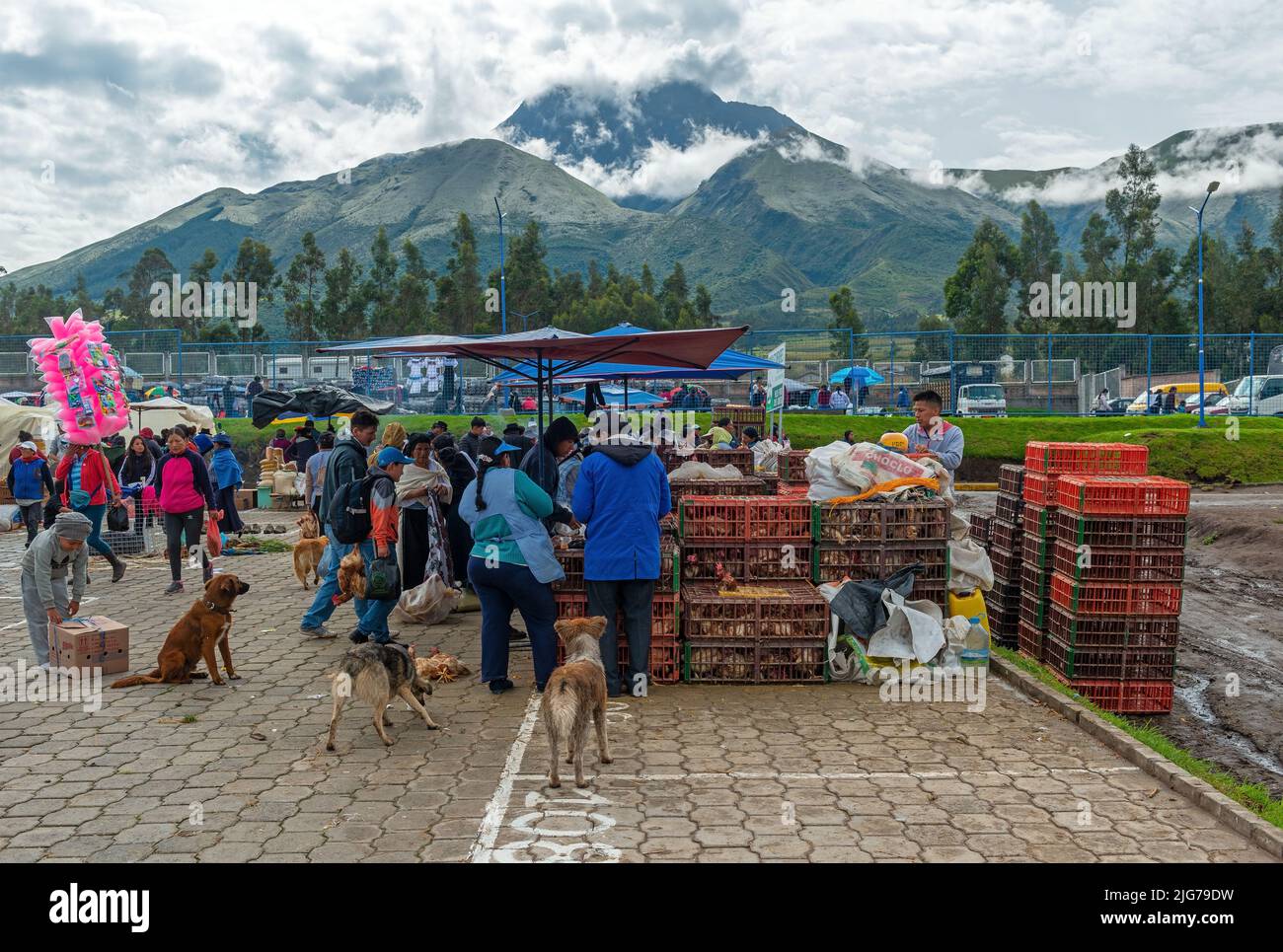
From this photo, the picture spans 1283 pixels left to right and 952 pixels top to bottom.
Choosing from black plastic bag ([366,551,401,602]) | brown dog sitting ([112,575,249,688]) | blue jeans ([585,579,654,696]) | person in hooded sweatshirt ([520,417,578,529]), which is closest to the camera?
blue jeans ([585,579,654,696])

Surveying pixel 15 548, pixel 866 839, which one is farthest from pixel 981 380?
pixel 866 839

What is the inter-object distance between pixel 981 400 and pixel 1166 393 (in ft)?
24.5

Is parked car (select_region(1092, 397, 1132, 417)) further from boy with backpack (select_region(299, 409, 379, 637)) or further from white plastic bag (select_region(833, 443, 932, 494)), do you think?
boy with backpack (select_region(299, 409, 379, 637))

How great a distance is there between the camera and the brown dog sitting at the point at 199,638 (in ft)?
25.8

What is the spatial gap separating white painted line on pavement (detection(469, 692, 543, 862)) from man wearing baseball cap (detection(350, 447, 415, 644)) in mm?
1961

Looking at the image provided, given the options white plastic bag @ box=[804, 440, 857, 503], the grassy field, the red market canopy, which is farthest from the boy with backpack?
the grassy field

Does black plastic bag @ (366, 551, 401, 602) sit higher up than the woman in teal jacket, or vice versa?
the woman in teal jacket

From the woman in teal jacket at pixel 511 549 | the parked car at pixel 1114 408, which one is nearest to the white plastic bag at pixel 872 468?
the woman in teal jacket at pixel 511 549

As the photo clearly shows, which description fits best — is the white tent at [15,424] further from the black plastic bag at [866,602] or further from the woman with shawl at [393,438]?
the black plastic bag at [866,602]

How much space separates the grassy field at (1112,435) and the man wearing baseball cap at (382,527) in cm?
1975

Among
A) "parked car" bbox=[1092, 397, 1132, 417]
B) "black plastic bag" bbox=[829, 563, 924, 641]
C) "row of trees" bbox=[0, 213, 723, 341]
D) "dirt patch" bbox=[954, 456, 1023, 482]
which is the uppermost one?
"row of trees" bbox=[0, 213, 723, 341]

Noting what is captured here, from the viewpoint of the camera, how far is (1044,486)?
8.77 meters

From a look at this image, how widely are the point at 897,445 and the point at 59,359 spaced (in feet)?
43.7

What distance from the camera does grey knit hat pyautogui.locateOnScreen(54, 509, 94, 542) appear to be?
7.79m
